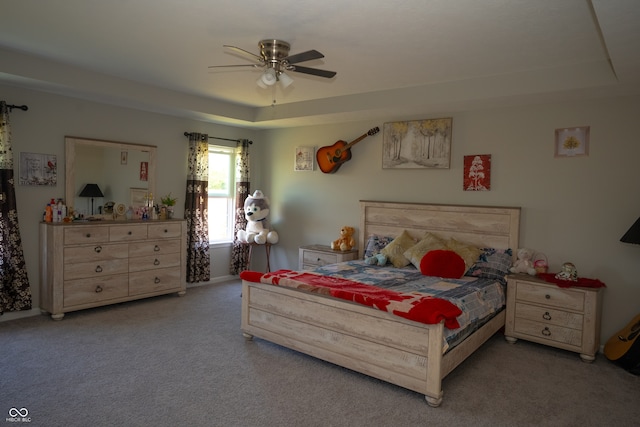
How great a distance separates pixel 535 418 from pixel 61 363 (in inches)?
130

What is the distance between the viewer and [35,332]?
3777 mm

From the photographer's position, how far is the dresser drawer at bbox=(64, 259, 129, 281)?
13.7 ft

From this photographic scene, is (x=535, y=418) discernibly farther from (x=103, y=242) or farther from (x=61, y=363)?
(x=103, y=242)

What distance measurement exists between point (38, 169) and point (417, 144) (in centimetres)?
396

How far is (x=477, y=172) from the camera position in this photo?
4352 millimetres

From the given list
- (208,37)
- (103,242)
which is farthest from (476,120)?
(103,242)

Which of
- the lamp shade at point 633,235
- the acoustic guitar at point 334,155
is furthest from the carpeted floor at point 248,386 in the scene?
the acoustic guitar at point 334,155

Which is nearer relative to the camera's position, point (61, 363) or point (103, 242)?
point (61, 363)

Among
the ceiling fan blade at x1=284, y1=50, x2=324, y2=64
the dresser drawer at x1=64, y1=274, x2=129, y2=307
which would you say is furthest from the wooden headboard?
the dresser drawer at x1=64, y1=274, x2=129, y2=307

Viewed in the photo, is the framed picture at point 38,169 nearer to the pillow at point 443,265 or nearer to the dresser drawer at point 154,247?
the dresser drawer at point 154,247

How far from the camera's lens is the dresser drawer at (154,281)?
470 cm

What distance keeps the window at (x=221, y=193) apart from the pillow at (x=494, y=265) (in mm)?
3497

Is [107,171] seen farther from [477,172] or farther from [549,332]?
[549,332]

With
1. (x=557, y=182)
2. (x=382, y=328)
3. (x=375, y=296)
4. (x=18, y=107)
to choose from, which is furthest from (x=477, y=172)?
(x=18, y=107)
